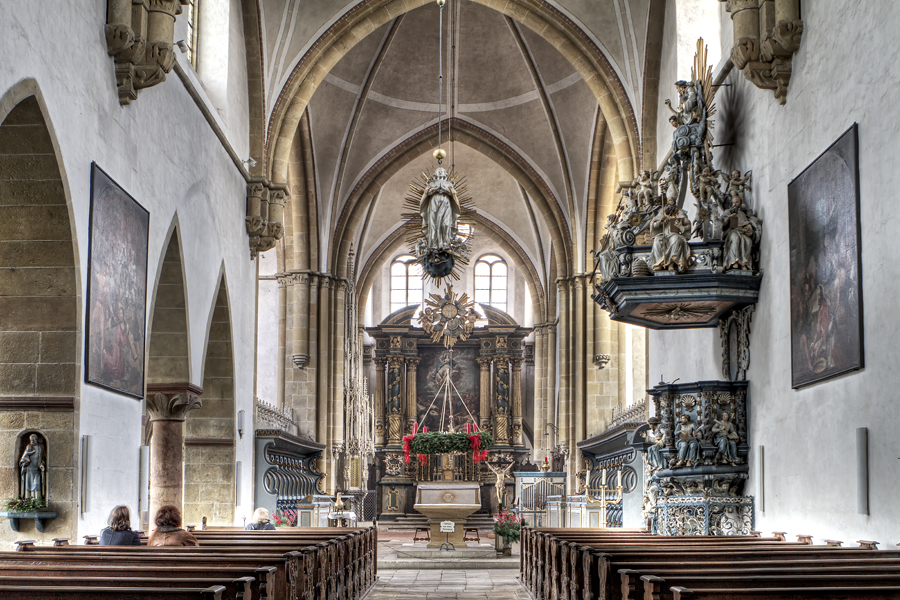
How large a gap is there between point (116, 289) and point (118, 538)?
2539mm

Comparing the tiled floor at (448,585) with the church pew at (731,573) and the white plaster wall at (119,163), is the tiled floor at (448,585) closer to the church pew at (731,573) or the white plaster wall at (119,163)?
the white plaster wall at (119,163)

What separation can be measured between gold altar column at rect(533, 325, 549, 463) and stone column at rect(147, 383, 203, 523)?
19.5 meters

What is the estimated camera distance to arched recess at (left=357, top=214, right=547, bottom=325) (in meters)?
31.1

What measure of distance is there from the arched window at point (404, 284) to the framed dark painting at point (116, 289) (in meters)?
26.5

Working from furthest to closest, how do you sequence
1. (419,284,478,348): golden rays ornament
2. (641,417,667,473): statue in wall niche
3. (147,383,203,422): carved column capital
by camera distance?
(419,284,478,348): golden rays ornament → (147,383,203,422): carved column capital → (641,417,667,473): statue in wall niche

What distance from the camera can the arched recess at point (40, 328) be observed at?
8.35 meters

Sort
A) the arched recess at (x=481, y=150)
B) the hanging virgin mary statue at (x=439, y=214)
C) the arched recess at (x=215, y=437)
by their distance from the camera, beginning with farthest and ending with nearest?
the arched recess at (x=481, y=150), the hanging virgin mary statue at (x=439, y=214), the arched recess at (x=215, y=437)

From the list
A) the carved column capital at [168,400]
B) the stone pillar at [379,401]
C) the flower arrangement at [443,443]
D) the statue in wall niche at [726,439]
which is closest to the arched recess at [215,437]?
the carved column capital at [168,400]

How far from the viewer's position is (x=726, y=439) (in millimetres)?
Result: 10727

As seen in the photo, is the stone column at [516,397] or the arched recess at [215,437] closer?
the arched recess at [215,437]

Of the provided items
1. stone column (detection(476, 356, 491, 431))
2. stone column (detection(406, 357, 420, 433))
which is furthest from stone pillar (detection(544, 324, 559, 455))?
stone column (detection(406, 357, 420, 433))

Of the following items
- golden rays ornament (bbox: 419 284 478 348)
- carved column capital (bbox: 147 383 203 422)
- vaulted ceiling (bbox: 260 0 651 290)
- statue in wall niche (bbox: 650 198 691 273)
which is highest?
vaulted ceiling (bbox: 260 0 651 290)

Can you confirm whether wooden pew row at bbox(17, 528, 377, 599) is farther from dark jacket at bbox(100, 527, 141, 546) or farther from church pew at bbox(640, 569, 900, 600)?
church pew at bbox(640, 569, 900, 600)

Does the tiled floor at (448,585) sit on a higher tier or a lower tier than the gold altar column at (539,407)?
lower
